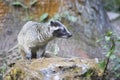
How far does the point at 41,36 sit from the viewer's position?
8.46 metres

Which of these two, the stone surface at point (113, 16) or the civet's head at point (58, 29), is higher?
the civet's head at point (58, 29)

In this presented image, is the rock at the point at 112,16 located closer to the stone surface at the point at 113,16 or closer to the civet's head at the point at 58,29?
the stone surface at the point at 113,16

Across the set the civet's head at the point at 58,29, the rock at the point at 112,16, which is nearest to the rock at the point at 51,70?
the civet's head at the point at 58,29

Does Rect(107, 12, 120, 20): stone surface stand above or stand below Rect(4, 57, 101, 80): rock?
below

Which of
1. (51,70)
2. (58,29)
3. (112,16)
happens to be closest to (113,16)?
(112,16)

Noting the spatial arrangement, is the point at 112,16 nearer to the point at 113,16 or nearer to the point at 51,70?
the point at 113,16

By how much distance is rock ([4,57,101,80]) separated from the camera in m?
7.09

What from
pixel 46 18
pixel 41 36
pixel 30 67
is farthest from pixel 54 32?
pixel 46 18

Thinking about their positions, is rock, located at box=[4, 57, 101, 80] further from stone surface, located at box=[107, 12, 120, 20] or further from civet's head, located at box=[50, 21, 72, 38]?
stone surface, located at box=[107, 12, 120, 20]

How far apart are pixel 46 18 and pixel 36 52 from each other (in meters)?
2.35

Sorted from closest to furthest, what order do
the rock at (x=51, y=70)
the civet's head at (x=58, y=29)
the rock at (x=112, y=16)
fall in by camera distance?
the rock at (x=51, y=70), the civet's head at (x=58, y=29), the rock at (x=112, y=16)

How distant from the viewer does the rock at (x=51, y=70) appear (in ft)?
23.3

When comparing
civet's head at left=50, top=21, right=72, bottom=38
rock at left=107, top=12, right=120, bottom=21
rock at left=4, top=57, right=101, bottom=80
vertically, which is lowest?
rock at left=107, top=12, right=120, bottom=21

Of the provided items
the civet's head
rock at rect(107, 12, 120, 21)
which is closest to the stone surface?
rock at rect(107, 12, 120, 21)
